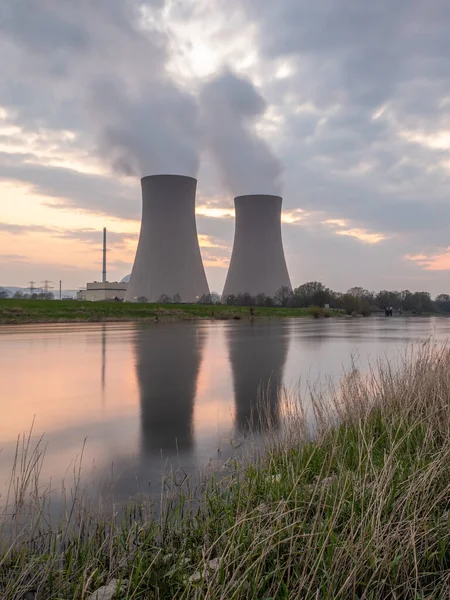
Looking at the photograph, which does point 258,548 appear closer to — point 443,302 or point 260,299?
point 260,299

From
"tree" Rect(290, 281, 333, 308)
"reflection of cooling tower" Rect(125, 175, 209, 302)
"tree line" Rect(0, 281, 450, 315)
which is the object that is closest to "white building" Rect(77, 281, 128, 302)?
"tree line" Rect(0, 281, 450, 315)

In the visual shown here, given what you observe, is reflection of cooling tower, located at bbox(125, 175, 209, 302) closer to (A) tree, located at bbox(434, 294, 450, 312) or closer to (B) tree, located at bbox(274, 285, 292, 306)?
(B) tree, located at bbox(274, 285, 292, 306)

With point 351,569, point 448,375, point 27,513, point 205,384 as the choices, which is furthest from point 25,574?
point 205,384

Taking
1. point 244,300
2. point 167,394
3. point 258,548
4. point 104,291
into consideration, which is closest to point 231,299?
point 244,300

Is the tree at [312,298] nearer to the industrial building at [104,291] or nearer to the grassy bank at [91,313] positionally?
the grassy bank at [91,313]

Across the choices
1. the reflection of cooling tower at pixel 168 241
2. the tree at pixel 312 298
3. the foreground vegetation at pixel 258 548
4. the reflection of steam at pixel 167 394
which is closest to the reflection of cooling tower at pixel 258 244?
the reflection of cooling tower at pixel 168 241

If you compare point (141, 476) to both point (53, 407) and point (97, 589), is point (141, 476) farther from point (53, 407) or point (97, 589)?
point (53, 407)
